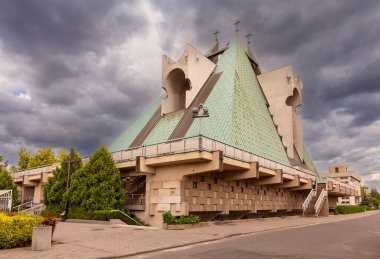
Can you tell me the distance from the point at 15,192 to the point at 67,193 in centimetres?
1140

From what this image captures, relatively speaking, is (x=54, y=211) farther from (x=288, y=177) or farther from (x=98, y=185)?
(x=288, y=177)

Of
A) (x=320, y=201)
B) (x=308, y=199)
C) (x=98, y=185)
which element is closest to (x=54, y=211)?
(x=98, y=185)

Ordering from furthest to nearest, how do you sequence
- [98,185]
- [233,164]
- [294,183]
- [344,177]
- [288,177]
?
[344,177], [294,183], [288,177], [98,185], [233,164]

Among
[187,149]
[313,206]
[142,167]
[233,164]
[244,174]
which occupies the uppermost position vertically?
[187,149]

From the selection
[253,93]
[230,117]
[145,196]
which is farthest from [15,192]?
[253,93]

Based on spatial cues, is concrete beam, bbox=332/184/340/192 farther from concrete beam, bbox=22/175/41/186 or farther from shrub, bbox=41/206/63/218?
concrete beam, bbox=22/175/41/186

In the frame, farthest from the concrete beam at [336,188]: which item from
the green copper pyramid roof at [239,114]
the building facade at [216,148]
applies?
the green copper pyramid roof at [239,114]

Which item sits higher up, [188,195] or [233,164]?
[233,164]

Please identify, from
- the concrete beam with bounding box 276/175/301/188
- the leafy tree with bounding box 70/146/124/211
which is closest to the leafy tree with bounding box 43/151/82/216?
the leafy tree with bounding box 70/146/124/211

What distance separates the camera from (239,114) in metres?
31.4

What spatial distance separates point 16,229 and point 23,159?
50.6 metres

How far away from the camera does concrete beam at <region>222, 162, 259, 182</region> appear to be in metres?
24.4

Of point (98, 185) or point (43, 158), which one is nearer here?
point (98, 185)

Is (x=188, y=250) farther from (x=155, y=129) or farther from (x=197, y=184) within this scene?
(x=155, y=129)
